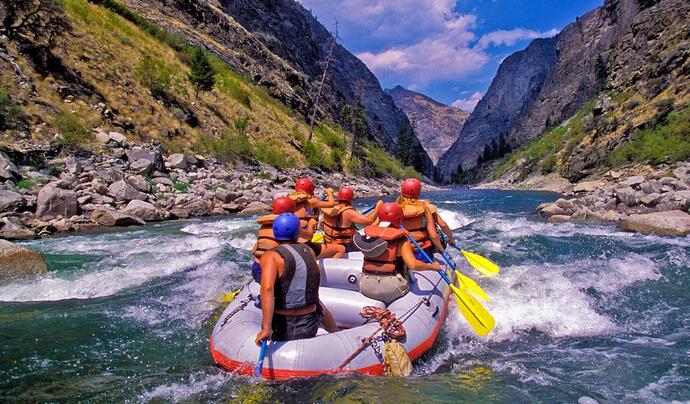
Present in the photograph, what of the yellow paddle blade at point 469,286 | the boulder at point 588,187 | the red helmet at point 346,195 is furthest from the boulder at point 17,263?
the boulder at point 588,187

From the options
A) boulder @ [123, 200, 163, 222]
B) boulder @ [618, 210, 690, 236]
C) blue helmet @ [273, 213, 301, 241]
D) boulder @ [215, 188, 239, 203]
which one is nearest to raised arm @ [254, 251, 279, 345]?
blue helmet @ [273, 213, 301, 241]

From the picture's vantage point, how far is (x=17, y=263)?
7.45 m

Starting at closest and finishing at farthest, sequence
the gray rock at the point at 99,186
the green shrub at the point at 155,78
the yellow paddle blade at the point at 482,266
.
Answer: the yellow paddle blade at the point at 482,266
the gray rock at the point at 99,186
the green shrub at the point at 155,78

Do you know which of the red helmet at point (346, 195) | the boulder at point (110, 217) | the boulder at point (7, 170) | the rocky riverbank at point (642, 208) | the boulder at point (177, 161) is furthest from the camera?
the boulder at point (177, 161)

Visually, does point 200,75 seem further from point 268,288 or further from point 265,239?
point 268,288

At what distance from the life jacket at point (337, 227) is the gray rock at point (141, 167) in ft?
39.2

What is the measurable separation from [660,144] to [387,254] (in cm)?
2711

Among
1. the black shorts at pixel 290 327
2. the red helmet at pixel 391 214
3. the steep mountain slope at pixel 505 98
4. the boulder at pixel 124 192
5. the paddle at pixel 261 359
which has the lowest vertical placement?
the paddle at pixel 261 359

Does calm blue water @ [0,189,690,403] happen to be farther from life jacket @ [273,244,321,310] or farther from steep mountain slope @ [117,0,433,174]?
steep mountain slope @ [117,0,433,174]

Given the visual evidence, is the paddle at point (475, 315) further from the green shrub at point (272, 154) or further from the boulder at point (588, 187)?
the boulder at point (588, 187)

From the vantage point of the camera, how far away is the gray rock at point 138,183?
15430mm

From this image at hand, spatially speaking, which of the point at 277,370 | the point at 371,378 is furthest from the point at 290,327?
the point at 371,378

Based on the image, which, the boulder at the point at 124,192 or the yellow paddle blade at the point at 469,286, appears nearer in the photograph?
the yellow paddle blade at the point at 469,286

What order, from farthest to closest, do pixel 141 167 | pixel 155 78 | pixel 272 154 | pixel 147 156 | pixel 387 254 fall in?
pixel 272 154 < pixel 155 78 < pixel 147 156 < pixel 141 167 < pixel 387 254
